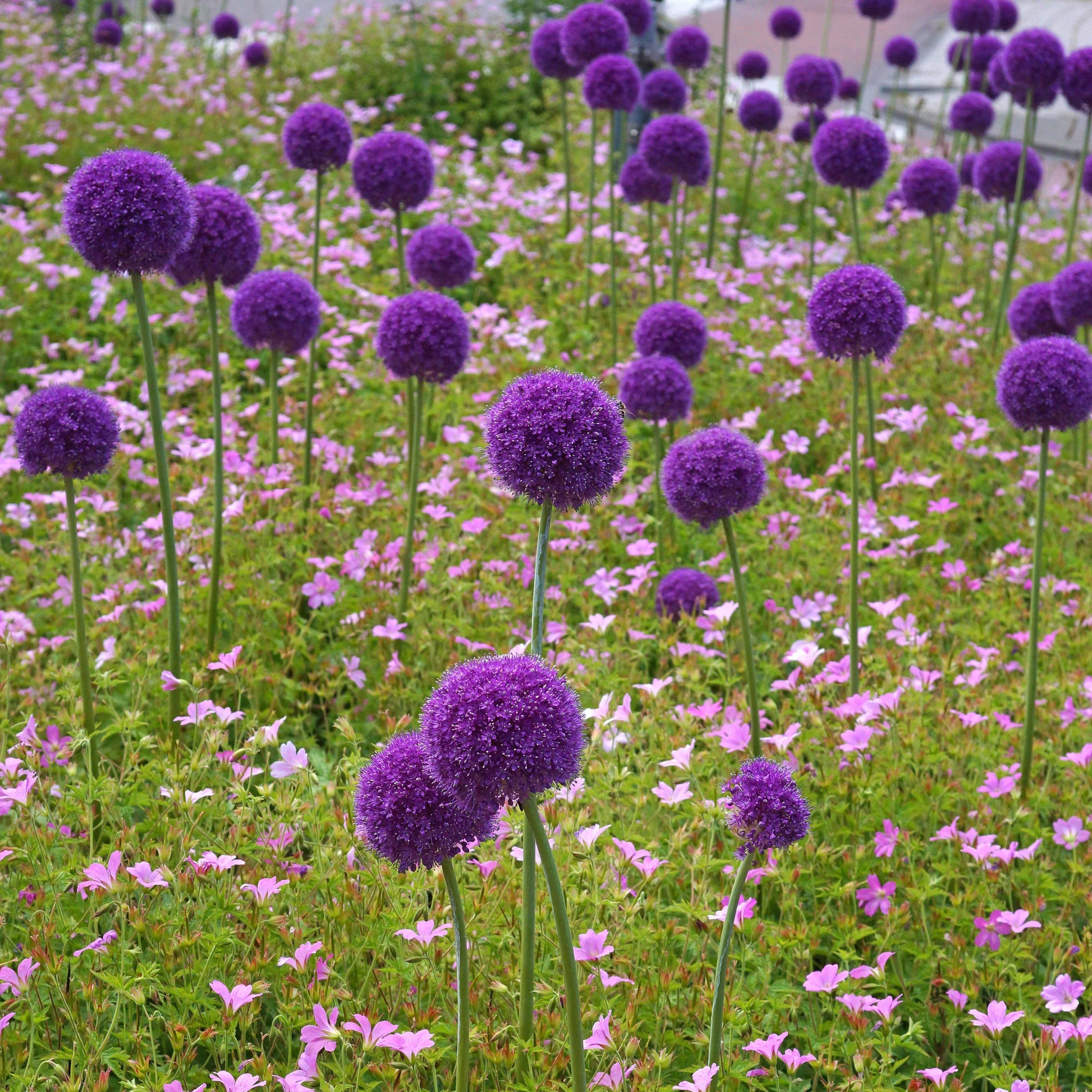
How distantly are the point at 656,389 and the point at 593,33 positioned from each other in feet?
8.86

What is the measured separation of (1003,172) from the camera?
6293 millimetres

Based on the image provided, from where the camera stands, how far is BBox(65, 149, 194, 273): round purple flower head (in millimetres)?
3049

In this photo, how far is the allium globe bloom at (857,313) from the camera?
11.4 ft

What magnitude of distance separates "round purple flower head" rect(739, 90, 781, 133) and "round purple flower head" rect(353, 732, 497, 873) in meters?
6.32

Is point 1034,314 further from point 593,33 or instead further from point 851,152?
point 593,33

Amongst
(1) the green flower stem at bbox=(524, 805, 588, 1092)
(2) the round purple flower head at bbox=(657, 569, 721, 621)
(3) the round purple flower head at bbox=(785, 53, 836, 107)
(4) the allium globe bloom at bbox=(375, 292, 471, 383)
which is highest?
(3) the round purple flower head at bbox=(785, 53, 836, 107)

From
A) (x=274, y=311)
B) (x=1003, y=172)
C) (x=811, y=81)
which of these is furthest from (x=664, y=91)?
(x=274, y=311)

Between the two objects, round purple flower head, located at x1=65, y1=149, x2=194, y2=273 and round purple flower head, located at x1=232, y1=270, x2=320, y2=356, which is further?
round purple flower head, located at x1=232, y1=270, x2=320, y2=356

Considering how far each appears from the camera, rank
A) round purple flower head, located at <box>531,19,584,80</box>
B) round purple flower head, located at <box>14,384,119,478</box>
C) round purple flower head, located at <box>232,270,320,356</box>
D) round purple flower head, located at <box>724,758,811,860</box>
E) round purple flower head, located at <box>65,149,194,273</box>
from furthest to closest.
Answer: round purple flower head, located at <box>531,19,584,80</box>
round purple flower head, located at <box>232,270,320,356</box>
round purple flower head, located at <box>14,384,119,478</box>
round purple flower head, located at <box>65,149,194,273</box>
round purple flower head, located at <box>724,758,811,860</box>

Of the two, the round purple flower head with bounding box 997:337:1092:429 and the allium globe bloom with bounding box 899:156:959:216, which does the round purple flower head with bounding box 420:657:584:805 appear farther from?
the allium globe bloom with bounding box 899:156:959:216

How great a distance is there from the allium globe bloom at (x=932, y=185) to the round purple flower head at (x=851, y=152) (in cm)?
115

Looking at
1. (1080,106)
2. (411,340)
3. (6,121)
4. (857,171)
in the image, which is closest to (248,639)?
(411,340)

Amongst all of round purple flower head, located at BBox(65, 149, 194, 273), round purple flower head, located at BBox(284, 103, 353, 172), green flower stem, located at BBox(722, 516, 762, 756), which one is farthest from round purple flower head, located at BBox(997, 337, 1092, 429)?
round purple flower head, located at BBox(284, 103, 353, 172)

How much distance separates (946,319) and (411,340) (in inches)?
175
